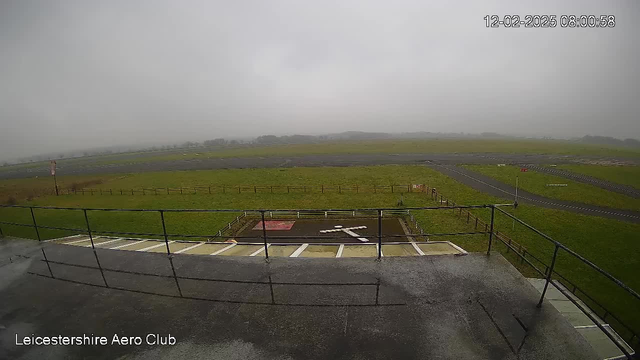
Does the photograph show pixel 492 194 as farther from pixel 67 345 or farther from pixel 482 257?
pixel 67 345

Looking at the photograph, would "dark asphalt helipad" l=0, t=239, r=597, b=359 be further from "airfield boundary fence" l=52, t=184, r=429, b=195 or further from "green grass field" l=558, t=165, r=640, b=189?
"green grass field" l=558, t=165, r=640, b=189

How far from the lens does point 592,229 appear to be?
18.5 meters

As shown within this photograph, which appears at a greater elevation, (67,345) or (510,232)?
(67,345)

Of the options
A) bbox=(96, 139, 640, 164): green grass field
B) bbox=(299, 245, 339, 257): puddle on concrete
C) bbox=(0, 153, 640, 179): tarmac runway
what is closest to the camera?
bbox=(299, 245, 339, 257): puddle on concrete

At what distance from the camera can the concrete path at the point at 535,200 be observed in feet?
72.2

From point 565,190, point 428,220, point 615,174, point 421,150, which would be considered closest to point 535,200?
point 565,190

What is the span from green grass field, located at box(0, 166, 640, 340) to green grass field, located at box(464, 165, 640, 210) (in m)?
6.99

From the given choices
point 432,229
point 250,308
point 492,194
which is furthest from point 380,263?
point 492,194

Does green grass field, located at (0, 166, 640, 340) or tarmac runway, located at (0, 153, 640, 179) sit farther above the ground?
tarmac runway, located at (0, 153, 640, 179)

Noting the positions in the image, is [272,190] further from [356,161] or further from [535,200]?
[356,161]

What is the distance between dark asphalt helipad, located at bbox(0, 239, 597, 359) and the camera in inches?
125

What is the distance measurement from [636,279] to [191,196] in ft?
118

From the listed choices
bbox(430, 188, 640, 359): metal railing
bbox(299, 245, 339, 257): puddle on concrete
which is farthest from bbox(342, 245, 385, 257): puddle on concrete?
bbox(430, 188, 640, 359): metal railing

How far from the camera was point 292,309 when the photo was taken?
12.7ft
